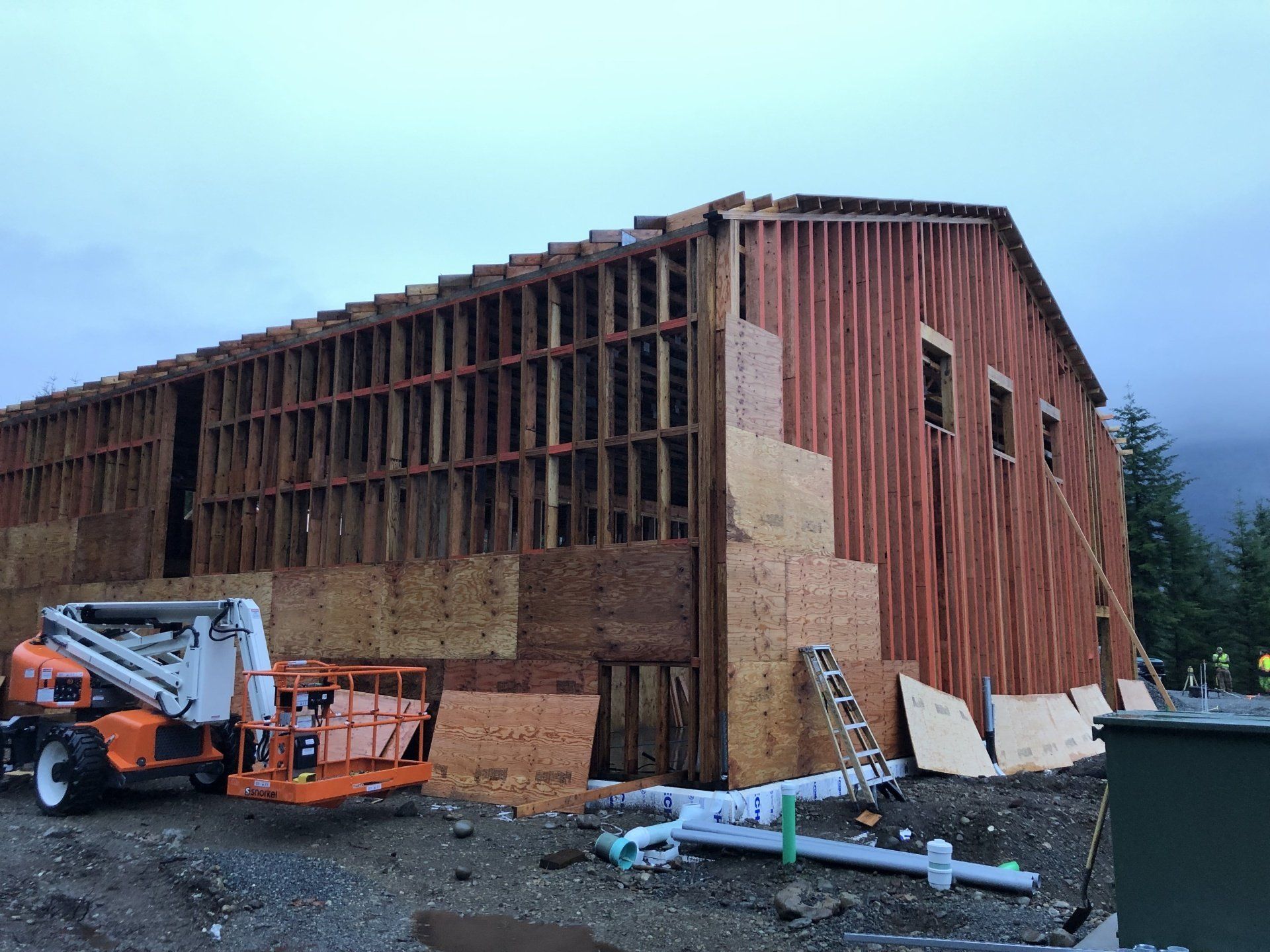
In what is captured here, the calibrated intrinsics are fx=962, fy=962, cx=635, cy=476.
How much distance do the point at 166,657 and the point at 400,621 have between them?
10.1ft

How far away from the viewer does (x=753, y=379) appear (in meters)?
11.0

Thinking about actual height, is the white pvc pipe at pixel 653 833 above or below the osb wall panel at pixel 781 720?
below

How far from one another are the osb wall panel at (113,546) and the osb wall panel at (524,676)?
7.70 meters

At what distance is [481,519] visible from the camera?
12805mm

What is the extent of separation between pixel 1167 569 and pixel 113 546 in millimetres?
40457

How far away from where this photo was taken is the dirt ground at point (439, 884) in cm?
617

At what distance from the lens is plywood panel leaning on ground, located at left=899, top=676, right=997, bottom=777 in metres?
12.4

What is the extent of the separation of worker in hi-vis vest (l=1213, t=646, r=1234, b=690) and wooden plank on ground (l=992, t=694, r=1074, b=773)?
21.1 metres

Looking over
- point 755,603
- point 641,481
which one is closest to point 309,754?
point 755,603

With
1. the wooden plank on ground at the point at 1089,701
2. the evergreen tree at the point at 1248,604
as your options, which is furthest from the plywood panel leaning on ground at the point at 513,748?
the evergreen tree at the point at 1248,604

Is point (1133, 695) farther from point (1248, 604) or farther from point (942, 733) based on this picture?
point (1248, 604)

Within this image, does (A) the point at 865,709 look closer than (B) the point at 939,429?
Yes

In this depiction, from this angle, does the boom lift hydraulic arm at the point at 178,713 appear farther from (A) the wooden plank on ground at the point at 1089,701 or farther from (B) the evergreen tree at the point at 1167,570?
(B) the evergreen tree at the point at 1167,570

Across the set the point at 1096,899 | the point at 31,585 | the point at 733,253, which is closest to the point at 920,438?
the point at 733,253
